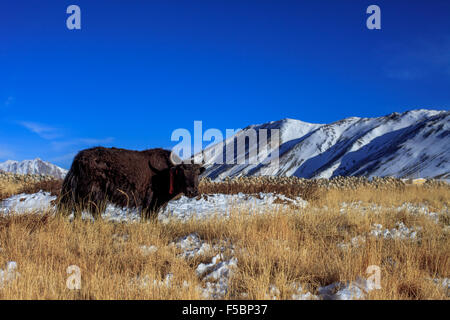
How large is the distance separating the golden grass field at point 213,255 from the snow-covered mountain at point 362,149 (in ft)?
191

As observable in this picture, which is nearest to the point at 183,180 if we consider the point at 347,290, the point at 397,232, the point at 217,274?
the point at 217,274

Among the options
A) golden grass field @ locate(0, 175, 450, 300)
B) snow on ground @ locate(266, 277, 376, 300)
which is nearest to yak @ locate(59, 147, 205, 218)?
golden grass field @ locate(0, 175, 450, 300)

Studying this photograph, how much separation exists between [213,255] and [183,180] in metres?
3.47

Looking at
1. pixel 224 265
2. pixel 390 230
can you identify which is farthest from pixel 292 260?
pixel 390 230

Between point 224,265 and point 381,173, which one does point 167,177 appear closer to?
point 224,265

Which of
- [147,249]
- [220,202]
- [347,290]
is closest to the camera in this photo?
[347,290]

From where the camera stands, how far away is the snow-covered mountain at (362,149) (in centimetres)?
7100

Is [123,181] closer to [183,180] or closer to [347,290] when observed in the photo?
[183,180]

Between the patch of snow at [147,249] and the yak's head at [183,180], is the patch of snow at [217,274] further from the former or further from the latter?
the yak's head at [183,180]

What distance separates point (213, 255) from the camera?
4.71 meters

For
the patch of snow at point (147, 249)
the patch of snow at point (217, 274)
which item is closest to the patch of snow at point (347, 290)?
the patch of snow at point (217, 274)
